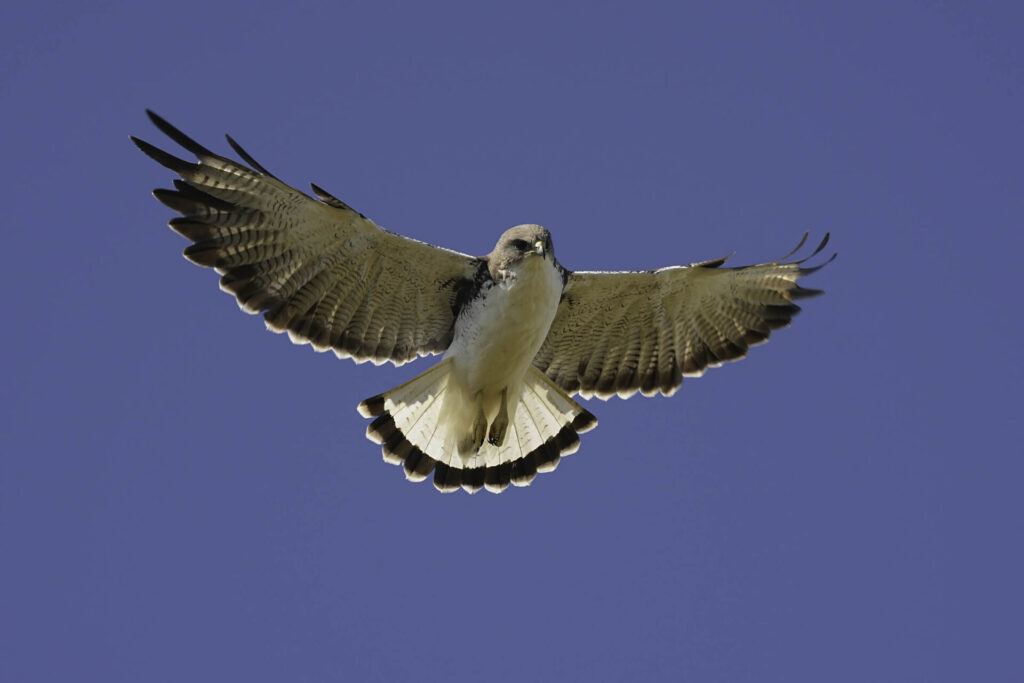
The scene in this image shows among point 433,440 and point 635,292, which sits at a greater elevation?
point 635,292

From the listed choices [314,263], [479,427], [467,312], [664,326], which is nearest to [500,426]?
[479,427]

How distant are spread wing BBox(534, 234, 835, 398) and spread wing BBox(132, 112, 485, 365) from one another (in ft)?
4.23

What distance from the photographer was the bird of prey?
10.8 metres

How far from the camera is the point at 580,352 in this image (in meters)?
12.6

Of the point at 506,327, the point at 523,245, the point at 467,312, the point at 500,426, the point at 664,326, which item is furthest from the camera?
the point at 664,326

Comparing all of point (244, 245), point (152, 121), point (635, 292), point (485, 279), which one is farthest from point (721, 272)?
point (152, 121)

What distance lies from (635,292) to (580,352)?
2.77 feet

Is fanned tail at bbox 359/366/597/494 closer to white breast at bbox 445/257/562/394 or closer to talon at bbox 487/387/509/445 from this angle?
talon at bbox 487/387/509/445

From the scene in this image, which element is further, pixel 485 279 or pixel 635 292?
pixel 635 292

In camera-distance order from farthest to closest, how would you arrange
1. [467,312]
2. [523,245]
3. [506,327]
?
[467,312] → [506,327] → [523,245]

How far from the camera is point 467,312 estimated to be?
11438mm

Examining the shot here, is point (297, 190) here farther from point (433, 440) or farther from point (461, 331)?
point (433, 440)

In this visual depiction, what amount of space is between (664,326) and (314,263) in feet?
10.8

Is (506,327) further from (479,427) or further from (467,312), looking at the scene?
(479,427)
